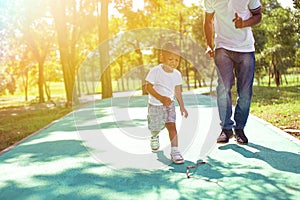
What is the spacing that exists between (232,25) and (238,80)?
2.28 feet

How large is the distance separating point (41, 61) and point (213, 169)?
33841 mm

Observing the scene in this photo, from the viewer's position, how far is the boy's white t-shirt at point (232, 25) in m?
4.69

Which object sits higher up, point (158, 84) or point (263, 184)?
point (158, 84)

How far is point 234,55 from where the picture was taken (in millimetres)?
4809

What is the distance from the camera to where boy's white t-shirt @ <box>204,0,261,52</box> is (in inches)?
185

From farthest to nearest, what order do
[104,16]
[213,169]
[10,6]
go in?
[10,6] < [104,16] < [213,169]

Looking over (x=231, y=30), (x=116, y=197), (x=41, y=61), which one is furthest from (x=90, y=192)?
(x=41, y=61)

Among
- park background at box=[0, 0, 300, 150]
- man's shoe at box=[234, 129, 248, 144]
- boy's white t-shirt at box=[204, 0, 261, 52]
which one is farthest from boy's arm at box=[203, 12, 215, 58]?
park background at box=[0, 0, 300, 150]

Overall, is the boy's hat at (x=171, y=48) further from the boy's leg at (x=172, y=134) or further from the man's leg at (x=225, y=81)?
the man's leg at (x=225, y=81)

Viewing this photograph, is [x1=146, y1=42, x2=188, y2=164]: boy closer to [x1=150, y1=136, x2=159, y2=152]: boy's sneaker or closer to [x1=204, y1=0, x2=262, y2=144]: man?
[x1=150, y1=136, x2=159, y2=152]: boy's sneaker

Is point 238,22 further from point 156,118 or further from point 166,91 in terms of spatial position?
point 156,118

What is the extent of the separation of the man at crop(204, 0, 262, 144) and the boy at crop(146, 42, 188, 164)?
86cm

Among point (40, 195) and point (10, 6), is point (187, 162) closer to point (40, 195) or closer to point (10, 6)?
point (40, 195)

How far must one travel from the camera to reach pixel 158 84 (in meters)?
4.21
